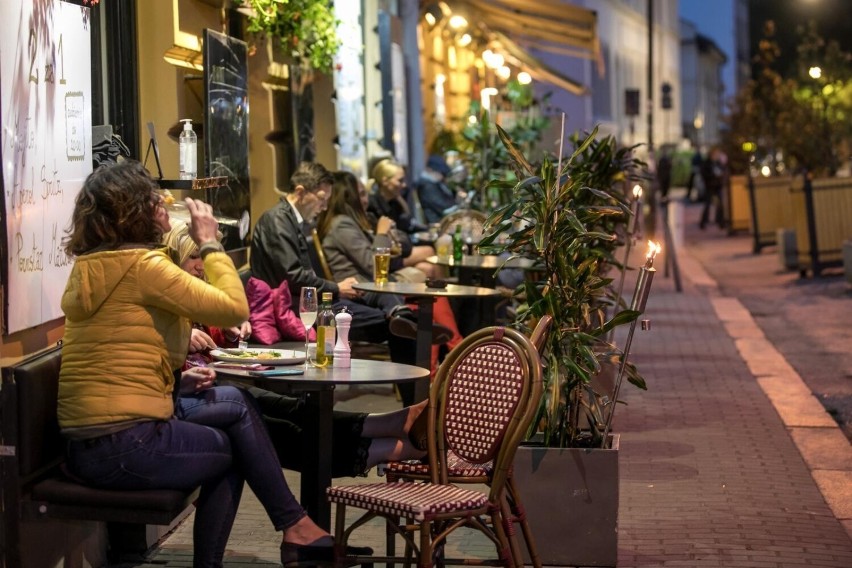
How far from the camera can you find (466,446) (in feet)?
17.2

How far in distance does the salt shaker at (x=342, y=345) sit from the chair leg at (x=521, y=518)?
32.5 inches

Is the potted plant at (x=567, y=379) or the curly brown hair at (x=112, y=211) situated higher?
the curly brown hair at (x=112, y=211)

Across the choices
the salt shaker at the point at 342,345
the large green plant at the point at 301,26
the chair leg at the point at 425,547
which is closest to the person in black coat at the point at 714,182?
the large green plant at the point at 301,26

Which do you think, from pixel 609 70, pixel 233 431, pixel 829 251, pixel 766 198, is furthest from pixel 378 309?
pixel 609 70

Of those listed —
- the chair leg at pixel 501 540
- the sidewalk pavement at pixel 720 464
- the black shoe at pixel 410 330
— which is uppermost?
the black shoe at pixel 410 330

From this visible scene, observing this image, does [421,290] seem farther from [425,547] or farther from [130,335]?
[425,547]

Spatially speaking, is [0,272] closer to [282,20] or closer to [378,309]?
[378,309]

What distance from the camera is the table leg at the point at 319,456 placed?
543cm

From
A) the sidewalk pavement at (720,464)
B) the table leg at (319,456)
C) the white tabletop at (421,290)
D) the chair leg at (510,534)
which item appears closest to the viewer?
the chair leg at (510,534)

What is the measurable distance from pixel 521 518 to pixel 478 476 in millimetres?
314

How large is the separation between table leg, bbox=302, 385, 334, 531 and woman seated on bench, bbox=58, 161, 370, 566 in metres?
0.48

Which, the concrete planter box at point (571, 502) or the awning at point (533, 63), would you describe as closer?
the concrete planter box at point (571, 502)

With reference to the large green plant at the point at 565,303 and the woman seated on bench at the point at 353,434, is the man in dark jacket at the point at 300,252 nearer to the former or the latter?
the large green plant at the point at 565,303

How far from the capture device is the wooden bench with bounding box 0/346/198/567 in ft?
15.7
